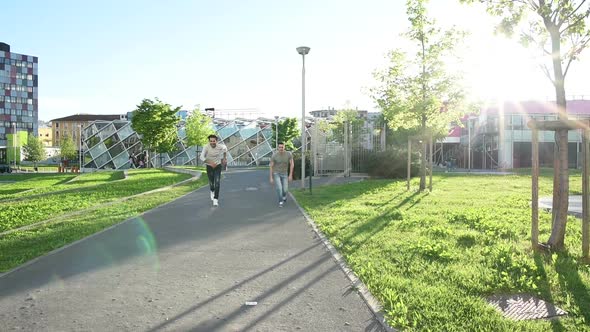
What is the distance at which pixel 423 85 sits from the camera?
15.2 meters

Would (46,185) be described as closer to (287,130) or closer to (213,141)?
(213,141)

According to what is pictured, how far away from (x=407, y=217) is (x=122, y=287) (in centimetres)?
568

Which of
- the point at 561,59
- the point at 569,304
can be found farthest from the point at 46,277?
the point at 561,59

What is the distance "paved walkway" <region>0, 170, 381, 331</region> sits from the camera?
3.45 m

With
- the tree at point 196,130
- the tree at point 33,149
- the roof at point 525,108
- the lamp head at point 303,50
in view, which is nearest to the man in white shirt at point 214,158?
the lamp head at point 303,50

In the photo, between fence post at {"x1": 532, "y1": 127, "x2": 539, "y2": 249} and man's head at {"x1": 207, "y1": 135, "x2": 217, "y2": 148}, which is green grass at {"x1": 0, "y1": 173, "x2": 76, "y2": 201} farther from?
fence post at {"x1": 532, "y1": 127, "x2": 539, "y2": 249}

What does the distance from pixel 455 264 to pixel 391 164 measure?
16.1m

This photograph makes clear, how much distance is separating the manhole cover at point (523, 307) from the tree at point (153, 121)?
38.8m

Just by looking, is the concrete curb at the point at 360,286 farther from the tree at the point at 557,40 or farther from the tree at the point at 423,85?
the tree at the point at 423,85

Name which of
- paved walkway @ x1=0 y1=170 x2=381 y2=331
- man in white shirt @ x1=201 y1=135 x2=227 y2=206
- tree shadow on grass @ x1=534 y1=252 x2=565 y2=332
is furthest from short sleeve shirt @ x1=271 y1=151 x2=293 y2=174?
tree shadow on grass @ x1=534 y1=252 x2=565 y2=332

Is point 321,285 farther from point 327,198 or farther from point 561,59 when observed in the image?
point 327,198

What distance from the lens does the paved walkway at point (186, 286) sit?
3445 mm

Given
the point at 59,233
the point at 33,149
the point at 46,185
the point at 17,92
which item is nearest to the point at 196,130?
the point at 46,185

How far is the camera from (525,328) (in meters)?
3.23
